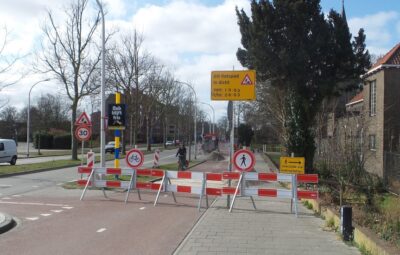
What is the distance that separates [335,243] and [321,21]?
19120 mm

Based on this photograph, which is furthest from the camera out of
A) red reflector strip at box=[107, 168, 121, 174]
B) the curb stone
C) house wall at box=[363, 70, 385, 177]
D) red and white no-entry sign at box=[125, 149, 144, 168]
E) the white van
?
the white van

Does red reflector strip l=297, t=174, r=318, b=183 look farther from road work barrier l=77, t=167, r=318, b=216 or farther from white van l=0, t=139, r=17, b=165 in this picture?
white van l=0, t=139, r=17, b=165

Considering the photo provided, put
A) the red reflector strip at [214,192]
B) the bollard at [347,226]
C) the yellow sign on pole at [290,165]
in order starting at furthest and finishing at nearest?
the yellow sign on pole at [290,165] → the red reflector strip at [214,192] → the bollard at [347,226]

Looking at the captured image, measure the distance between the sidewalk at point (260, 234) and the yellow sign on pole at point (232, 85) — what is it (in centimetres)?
320

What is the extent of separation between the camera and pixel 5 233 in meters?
9.05

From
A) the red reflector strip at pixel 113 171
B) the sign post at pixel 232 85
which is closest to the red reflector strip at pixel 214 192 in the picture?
the sign post at pixel 232 85

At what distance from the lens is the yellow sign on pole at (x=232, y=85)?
558 inches

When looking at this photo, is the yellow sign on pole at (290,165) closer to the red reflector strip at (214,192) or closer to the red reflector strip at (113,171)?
the red reflector strip at (214,192)

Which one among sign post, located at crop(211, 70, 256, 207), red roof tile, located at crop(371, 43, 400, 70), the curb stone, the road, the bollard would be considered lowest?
the road

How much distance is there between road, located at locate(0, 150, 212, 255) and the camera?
7.91m

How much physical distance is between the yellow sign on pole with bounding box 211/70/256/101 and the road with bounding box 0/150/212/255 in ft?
10.4

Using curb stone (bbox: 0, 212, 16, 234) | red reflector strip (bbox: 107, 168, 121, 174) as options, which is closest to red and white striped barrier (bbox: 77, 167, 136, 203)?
red reflector strip (bbox: 107, 168, 121, 174)

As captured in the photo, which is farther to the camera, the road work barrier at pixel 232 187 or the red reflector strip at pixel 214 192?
the red reflector strip at pixel 214 192

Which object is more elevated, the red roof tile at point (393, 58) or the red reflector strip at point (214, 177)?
the red roof tile at point (393, 58)
